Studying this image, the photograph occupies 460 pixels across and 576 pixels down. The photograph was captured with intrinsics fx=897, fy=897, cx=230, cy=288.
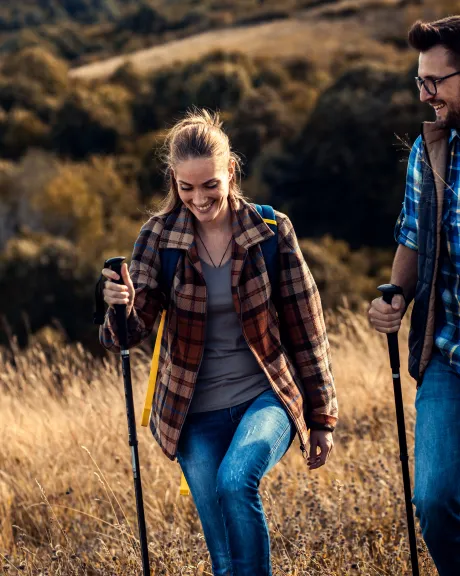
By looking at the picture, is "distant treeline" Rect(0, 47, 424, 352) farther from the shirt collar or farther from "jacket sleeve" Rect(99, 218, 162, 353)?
"jacket sleeve" Rect(99, 218, 162, 353)

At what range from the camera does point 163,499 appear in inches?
202

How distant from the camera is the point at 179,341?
352 cm

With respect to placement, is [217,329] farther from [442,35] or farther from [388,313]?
[442,35]

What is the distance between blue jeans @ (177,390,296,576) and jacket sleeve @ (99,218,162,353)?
0.41 metres

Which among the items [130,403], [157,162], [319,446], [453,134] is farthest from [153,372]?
[157,162]

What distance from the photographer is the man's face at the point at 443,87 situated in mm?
3359

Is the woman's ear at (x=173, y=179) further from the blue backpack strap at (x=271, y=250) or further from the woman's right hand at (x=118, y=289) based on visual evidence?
the woman's right hand at (x=118, y=289)

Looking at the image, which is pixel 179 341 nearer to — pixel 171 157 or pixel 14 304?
pixel 171 157

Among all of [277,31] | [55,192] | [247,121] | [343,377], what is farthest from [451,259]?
[277,31]

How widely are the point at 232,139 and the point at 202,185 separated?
26.8 m

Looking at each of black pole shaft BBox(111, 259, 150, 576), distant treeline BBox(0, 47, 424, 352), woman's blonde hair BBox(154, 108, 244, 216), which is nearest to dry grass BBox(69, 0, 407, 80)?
distant treeline BBox(0, 47, 424, 352)

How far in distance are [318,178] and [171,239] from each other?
21441mm

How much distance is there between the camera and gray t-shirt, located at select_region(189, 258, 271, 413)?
3.50 m

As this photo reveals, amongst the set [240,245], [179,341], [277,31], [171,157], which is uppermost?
[277,31]
